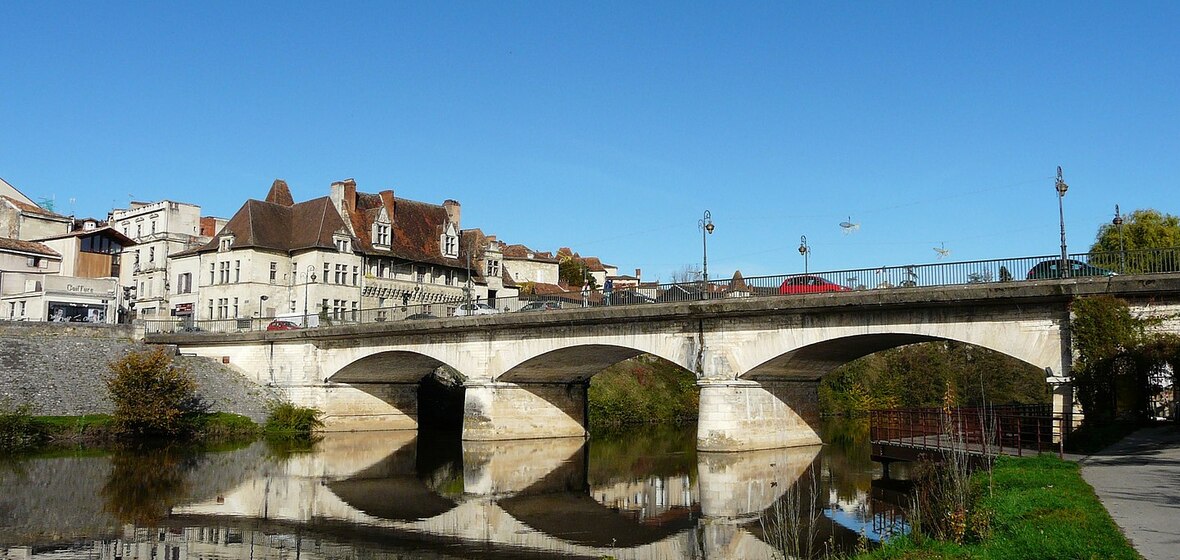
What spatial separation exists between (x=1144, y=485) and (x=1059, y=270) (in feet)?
37.3

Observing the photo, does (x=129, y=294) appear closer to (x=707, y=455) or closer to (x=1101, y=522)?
(x=707, y=455)

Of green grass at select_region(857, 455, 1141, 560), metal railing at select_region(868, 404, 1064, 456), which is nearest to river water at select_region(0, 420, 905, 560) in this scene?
metal railing at select_region(868, 404, 1064, 456)

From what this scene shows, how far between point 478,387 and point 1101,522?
2789cm

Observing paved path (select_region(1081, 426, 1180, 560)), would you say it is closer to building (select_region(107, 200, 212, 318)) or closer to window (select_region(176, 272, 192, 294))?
window (select_region(176, 272, 192, 294))

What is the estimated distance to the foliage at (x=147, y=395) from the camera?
3634 cm

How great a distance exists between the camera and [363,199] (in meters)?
64.4

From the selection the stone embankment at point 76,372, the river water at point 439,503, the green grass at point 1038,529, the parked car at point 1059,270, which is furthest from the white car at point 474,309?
the green grass at point 1038,529

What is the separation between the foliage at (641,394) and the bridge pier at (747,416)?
18.4m

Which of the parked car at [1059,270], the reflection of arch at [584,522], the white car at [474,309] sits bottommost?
the reflection of arch at [584,522]

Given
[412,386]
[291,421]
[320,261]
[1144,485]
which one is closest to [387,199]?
[320,261]

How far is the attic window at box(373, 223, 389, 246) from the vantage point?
61469 millimetres

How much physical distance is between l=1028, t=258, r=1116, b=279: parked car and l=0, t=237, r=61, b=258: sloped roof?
58463 millimetres

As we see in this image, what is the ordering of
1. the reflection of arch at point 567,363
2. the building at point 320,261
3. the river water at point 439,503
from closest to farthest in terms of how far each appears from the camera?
the river water at point 439,503
the reflection of arch at point 567,363
the building at point 320,261

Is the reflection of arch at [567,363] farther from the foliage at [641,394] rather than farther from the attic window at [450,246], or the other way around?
the attic window at [450,246]
